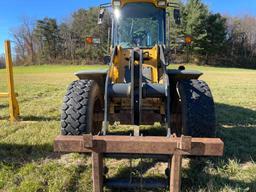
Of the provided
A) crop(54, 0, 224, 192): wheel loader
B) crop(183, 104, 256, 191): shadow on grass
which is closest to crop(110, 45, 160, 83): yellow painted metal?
crop(54, 0, 224, 192): wheel loader

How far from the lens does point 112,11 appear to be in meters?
5.96

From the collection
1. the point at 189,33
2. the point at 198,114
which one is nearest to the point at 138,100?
the point at 198,114

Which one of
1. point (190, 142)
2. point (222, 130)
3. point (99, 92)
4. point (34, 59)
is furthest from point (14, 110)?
point (34, 59)

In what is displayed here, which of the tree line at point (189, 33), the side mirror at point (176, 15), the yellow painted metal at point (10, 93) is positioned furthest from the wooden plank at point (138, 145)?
the tree line at point (189, 33)

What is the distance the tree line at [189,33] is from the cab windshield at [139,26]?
42.3 meters

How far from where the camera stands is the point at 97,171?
354 cm

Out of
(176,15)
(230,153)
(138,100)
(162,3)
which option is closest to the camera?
(138,100)

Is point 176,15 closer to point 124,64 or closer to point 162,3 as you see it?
point 162,3

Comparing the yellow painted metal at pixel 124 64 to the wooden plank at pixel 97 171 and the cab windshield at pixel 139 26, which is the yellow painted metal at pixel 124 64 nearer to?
the cab windshield at pixel 139 26

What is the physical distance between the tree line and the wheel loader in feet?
139

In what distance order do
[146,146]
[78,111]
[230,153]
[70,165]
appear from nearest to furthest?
[146,146], [70,165], [78,111], [230,153]

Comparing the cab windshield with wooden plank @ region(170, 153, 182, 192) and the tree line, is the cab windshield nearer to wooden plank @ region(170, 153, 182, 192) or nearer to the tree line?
wooden plank @ region(170, 153, 182, 192)

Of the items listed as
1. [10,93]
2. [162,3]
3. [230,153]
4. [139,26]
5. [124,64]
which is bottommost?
[230,153]

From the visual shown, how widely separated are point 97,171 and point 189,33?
46757 millimetres
